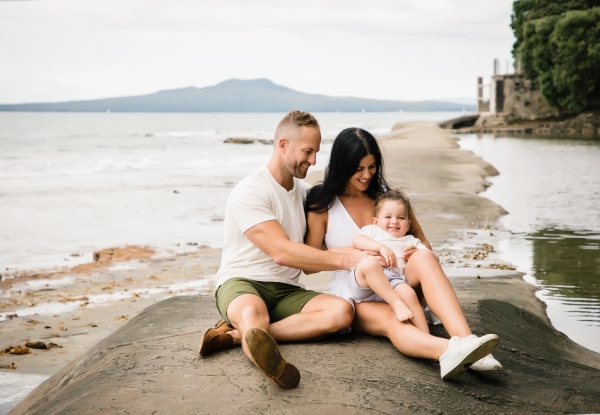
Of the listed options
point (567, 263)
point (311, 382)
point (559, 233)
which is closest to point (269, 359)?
point (311, 382)

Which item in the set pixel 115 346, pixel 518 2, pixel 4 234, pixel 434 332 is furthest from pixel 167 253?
pixel 518 2

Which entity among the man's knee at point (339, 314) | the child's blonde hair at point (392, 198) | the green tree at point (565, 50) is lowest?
the man's knee at point (339, 314)

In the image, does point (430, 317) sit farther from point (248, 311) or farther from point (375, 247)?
point (248, 311)

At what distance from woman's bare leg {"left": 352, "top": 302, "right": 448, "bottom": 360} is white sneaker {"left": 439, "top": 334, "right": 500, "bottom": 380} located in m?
0.11

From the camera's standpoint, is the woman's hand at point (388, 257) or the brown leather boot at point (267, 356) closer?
the brown leather boot at point (267, 356)

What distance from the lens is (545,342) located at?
17.6 ft

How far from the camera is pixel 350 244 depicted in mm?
4766

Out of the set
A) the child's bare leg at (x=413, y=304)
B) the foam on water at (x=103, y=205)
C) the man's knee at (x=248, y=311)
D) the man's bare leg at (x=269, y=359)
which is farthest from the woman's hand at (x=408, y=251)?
the foam on water at (x=103, y=205)

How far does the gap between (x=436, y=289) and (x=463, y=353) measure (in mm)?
497

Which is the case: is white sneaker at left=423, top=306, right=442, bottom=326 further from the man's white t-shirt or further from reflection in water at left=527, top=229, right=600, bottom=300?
reflection in water at left=527, top=229, right=600, bottom=300

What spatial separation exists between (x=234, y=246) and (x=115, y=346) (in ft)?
3.33

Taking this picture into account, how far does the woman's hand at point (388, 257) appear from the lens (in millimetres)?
4219

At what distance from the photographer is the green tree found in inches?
1738

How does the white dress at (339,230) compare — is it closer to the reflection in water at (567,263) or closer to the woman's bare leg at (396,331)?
the woman's bare leg at (396,331)
